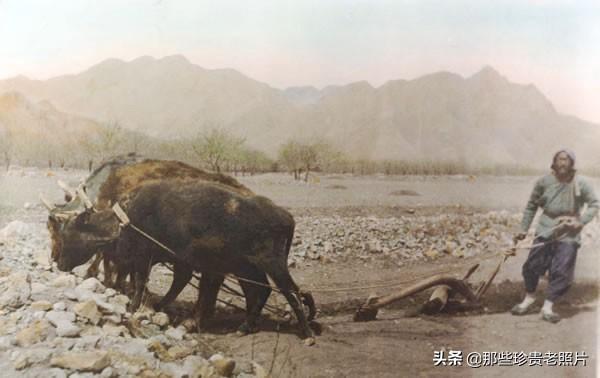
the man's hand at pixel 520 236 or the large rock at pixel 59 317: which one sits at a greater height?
the man's hand at pixel 520 236

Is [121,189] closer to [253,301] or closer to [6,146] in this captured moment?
[6,146]

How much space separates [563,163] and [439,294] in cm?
134

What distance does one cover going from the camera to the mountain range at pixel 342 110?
14.3ft

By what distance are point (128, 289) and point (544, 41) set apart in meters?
3.65

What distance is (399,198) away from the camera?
4578 millimetres

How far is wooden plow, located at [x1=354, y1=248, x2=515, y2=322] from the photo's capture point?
421 centimetres

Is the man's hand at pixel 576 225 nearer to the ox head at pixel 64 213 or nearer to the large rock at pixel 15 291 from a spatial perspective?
the ox head at pixel 64 213

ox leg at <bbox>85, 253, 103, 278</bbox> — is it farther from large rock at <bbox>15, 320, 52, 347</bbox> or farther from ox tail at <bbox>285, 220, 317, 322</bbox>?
ox tail at <bbox>285, 220, 317, 322</bbox>

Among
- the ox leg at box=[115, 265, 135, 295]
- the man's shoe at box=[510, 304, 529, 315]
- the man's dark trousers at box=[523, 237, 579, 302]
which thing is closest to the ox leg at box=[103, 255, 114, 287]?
the ox leg at box=[115, 265, 135, 295]

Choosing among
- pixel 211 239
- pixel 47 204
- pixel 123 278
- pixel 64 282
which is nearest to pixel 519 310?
pixel 211 239

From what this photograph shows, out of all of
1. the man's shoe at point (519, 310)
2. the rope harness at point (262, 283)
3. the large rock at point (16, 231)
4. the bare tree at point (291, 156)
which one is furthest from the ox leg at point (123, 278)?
the man's shoe at point (519, 310)

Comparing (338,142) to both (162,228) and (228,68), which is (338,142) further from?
(162,228)

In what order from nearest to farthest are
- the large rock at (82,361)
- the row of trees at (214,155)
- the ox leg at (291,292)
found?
the large rock at (82,361), the ox leg at (291,292), the row of trees at (214,155)

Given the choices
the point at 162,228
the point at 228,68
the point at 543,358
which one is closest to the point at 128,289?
the point at 162,228
